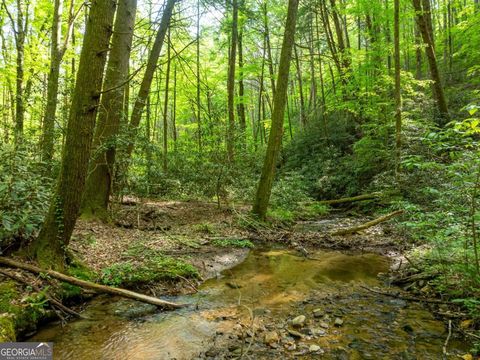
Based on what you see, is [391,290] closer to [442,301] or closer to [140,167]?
[442,301]

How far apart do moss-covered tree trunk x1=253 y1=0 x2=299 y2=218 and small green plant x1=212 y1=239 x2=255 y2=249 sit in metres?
1.70

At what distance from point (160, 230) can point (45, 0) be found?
11.8 m

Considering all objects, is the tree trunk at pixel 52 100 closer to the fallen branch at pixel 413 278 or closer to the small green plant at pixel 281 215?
the small green plant at pixel 281 215

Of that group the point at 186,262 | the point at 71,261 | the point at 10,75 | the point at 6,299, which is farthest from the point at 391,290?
the point at 10,75

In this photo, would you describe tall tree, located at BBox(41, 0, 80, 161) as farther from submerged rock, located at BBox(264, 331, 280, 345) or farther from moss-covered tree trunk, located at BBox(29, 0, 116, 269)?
submerged rock, located at BBox(264, 331, 280, 345)

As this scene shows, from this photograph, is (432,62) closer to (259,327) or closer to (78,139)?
(259,327)

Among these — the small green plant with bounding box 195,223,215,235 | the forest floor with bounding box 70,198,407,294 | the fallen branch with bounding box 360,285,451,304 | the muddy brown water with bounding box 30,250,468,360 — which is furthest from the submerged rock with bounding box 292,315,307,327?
the small green plant with bounding box 195,223,215,235

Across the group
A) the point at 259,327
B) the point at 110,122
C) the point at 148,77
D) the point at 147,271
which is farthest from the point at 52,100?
the point at 259,327

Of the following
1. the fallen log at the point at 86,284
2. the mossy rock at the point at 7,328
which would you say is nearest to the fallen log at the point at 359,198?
the fallen log at the point at 86,284

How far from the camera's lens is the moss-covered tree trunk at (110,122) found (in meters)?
7.27

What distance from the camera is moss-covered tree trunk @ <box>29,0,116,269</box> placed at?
4160 mm

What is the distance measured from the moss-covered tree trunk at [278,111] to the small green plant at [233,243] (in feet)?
5.57

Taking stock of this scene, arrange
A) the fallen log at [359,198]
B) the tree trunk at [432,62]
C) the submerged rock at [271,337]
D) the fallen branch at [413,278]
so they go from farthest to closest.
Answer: the tree trunk at [432,62]
the fallen log at [359,198]
the fallen branch at [413,278]
the submerged rock at [271,337]

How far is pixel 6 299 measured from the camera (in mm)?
3520
